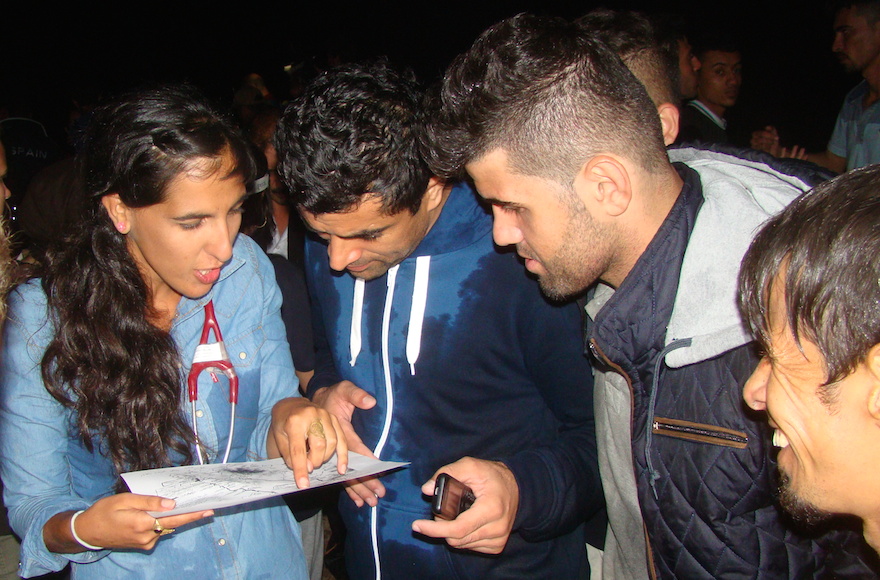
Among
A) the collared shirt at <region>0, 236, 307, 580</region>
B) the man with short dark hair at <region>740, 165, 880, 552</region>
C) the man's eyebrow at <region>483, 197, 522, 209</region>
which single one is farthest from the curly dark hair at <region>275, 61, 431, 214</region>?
the man with short dark hair at <region>740, 165, 880, 552</region>

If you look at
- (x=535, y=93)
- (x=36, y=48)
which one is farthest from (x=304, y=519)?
(x=36, y=48)

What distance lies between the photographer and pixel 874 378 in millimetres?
931

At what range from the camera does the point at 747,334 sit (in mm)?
1219

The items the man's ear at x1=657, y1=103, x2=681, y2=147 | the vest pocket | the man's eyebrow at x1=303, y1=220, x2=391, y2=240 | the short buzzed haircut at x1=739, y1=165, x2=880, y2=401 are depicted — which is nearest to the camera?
the short buzzed haircut at x1=739, y1=165, x2=880, y2=401

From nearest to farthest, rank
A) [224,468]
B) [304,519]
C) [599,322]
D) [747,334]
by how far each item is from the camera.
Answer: [747,334] → [599,322] → [224,468] → [304,519]

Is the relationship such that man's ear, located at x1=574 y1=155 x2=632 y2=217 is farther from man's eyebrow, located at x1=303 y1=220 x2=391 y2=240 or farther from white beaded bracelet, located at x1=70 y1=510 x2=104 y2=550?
white beaded bracelet, located at x1=70 y1=510 x2=104 y2=550

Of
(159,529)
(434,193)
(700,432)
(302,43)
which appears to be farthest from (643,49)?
(302,43)

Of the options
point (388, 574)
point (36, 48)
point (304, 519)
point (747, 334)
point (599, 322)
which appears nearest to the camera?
point (747, 334)

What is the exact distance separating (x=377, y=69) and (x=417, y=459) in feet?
3.74

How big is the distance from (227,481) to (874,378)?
1330mm

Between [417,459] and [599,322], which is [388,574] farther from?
[599,322]

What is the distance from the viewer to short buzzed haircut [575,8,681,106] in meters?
2.30

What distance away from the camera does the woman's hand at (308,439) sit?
5.28ft

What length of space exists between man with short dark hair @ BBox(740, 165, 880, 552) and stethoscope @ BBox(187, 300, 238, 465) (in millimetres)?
1363
